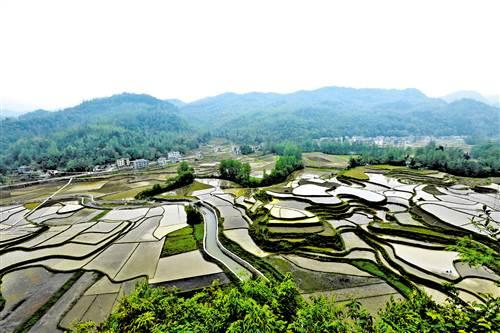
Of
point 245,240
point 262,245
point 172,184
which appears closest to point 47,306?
point 245,240

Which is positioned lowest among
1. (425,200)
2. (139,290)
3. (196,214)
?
(425,200)

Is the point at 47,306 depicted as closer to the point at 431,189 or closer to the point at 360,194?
the point at 360,194

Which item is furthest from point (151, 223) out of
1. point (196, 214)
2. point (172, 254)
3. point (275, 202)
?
point (275, 202)

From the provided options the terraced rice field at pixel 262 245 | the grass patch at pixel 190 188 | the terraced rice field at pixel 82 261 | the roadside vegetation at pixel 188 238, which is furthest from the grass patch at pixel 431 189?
the grass patch at pixel 190 188

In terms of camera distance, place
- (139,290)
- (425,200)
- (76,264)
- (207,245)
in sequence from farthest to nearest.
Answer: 1. (425,200)
2. (207,245)
3. (76,264)
4. (139,290)

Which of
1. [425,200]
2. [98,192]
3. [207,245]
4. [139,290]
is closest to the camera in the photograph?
[139,290]

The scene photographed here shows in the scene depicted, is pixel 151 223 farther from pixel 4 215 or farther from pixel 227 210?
pixel 4 215
